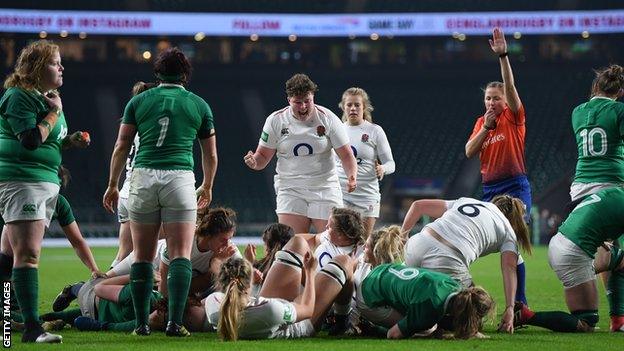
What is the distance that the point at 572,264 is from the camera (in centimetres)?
835

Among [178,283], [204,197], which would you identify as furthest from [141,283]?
[204,197]

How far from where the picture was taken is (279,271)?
24.9 ft

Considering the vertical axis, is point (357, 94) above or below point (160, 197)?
above

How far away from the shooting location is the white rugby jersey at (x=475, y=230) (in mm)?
8102

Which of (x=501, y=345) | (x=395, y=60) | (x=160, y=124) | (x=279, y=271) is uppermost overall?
(x=395, y=60)

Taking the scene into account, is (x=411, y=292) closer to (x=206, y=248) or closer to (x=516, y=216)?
(x=516, y=216)

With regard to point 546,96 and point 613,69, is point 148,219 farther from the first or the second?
point 546,96

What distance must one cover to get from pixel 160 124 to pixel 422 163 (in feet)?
102

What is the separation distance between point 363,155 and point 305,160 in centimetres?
127

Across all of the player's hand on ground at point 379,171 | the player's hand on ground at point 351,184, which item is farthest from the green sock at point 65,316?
the player's hand on ground at point 379,171

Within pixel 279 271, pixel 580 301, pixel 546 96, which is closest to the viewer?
pixel 279 271

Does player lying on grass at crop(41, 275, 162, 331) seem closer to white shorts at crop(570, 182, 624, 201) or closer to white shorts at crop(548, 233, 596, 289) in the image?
white shorts at crop(548, 233, 596, 289)

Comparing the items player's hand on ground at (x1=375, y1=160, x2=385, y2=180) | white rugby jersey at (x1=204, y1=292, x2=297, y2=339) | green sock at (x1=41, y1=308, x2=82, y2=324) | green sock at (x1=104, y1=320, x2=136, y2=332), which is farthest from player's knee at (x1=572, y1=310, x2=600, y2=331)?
green sock at (x1=41, y1=308, x2=82, y2=324)

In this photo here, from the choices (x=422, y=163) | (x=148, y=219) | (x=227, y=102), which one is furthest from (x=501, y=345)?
(x=227, y=102)
